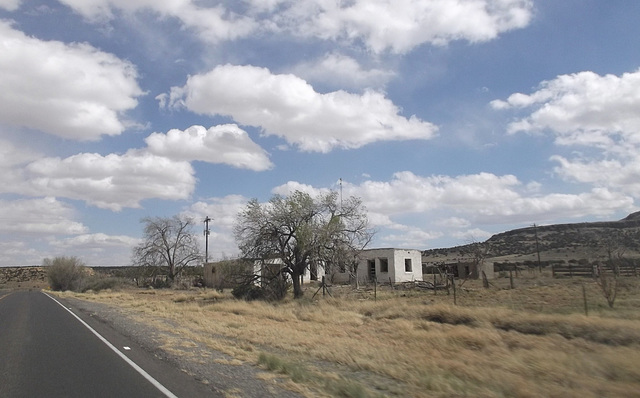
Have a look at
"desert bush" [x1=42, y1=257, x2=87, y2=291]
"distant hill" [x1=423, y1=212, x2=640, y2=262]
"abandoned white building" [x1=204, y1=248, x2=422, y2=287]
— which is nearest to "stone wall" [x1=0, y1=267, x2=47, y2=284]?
"desert bush" [x1=42, y1=257, x2=87, y2=291]

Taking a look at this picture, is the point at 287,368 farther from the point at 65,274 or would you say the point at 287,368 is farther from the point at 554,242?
the point at 554,242

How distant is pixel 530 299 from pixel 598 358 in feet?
54.7

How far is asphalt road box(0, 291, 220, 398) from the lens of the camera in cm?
889

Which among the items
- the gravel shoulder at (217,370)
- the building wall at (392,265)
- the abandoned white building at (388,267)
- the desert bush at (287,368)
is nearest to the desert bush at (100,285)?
the abandoned white building at (388,267)

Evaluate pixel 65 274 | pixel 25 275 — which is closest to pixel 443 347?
pixel 65 274

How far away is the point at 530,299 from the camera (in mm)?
25875

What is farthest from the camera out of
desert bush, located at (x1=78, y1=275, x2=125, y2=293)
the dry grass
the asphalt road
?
desert bush, located at (x1=78, y1=275, x2=125, y2=293)

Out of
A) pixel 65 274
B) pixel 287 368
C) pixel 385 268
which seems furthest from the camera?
pixel 65 274

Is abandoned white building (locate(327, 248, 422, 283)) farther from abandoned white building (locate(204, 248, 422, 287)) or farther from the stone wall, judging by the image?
the stone wall

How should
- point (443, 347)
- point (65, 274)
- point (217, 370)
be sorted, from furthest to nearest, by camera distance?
1. point (65, 274)
2. point (443, 347)
3. point (217, 370)

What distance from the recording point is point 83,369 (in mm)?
10961

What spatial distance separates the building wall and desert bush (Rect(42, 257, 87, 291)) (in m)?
51.9

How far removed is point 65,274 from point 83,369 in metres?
87.2

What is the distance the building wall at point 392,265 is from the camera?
54.3m
